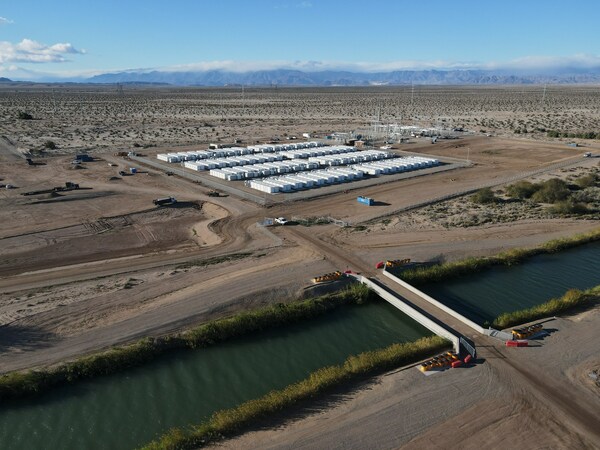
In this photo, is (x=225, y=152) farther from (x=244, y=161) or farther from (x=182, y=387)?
(x=182, y=387)

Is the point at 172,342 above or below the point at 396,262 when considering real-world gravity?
below

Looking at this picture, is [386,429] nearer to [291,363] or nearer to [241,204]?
[291,363]

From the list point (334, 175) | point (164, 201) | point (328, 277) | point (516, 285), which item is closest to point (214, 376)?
point (328, 277)

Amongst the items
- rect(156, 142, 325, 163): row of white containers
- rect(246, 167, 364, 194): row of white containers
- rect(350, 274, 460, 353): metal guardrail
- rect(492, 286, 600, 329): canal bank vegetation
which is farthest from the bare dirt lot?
rect(156, 142, 325, 163): row of white containers

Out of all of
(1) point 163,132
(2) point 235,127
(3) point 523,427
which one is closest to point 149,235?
(3) point 523,427

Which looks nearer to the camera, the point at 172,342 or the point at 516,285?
the point at 172,342

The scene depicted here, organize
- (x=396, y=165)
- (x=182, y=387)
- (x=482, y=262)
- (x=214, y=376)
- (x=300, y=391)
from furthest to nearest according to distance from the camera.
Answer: (x=396, y=165) < (x=482, y=262) < (x=214, y=376) < (x=182, y=387) < (x=300, y=391)

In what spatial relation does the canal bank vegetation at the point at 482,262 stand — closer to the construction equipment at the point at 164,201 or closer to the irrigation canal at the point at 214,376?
the irrigation canal at the point at 214,376
